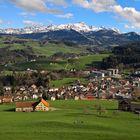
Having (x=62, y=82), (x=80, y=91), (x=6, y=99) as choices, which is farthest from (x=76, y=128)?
(x=62, y=82)

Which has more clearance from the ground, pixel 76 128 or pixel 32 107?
pixel 32 107

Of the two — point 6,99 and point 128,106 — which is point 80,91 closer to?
point 6,99

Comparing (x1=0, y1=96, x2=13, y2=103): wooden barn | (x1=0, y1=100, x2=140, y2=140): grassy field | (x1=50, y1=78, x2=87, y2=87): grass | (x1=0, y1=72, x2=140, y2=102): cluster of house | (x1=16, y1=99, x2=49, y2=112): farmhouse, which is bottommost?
(x1=0, y1=100, x2=140, y2=140): grassy field

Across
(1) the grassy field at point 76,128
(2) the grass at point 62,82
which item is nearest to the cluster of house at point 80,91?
(2) the grass at point 62,82

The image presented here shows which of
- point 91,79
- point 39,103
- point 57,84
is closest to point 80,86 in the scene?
point 57,84

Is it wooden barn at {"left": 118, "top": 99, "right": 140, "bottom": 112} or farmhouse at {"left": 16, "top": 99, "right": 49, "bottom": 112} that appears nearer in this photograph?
wooden barn at {"left": 118, "top": 99, "right": 140, "bottom": 112}

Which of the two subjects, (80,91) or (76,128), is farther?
(80,91)

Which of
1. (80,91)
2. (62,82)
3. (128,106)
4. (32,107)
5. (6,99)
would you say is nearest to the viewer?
(128,106)

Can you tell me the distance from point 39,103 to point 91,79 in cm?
8928

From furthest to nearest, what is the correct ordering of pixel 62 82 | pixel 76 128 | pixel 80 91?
pixel 62 82 → pixel 80 91 → pixel 76 128


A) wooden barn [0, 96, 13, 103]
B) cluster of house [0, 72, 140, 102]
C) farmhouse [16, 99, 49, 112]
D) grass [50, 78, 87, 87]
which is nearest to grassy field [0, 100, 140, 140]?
farmhouse [16, 99, 49, 112]

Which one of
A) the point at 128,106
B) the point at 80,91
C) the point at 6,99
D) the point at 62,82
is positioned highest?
the point at 62,82

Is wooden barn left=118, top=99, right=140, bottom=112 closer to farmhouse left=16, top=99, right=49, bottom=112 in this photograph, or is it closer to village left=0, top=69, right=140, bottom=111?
farmhouse left=16, top=99, right=49, bottom=112

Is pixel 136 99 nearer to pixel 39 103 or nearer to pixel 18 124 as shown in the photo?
pixel 39 103
